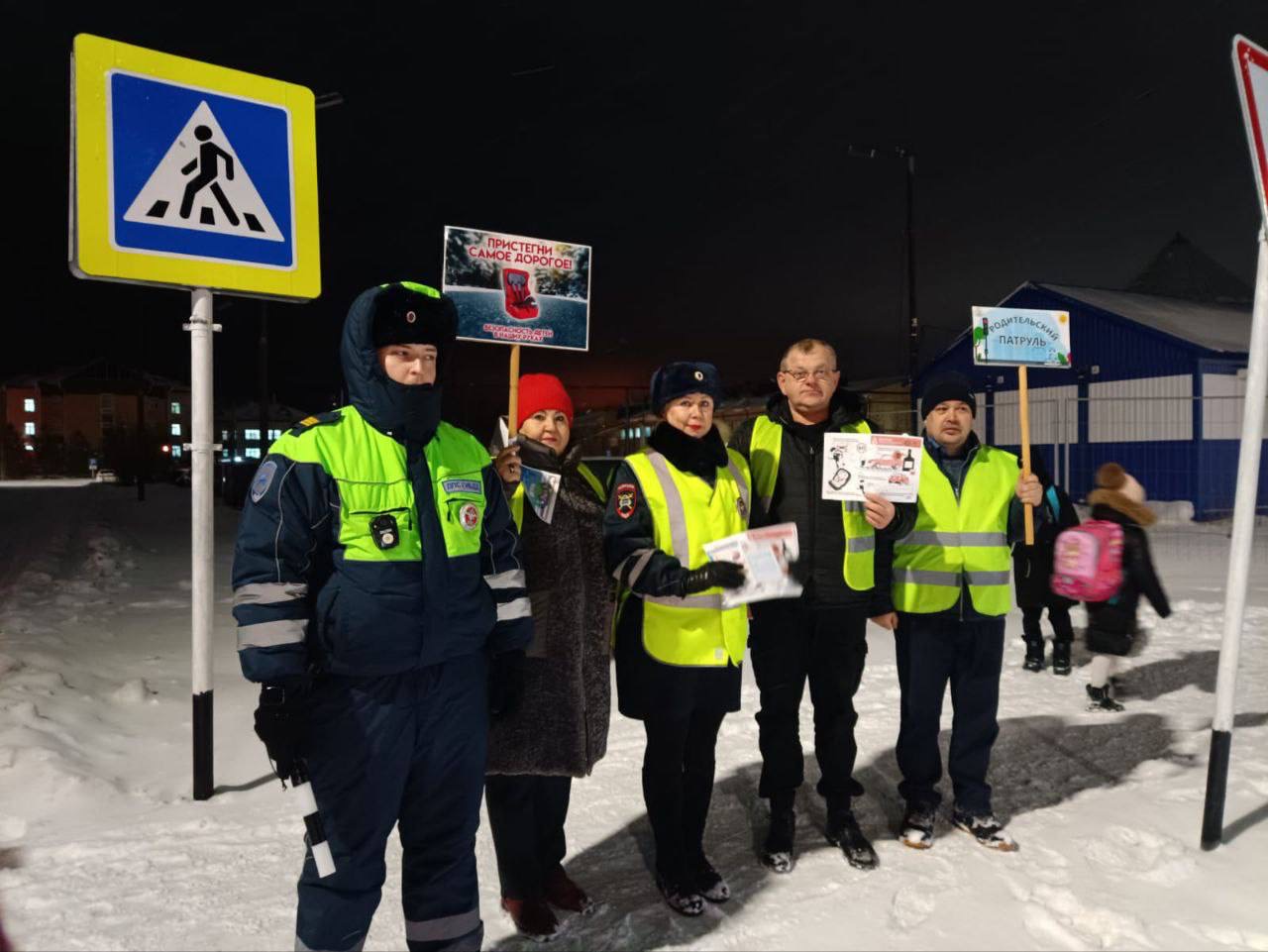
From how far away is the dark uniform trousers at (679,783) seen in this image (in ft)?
10.6

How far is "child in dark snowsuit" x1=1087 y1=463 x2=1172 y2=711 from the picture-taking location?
4746 millimetres

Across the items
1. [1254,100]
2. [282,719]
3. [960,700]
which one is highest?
[1254,100]

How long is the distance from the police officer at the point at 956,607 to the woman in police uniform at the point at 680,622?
980 millimetres

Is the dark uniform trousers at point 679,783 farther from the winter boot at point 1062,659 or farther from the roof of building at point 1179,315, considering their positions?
the roof of building at point 1179,315

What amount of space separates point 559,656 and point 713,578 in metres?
0.64

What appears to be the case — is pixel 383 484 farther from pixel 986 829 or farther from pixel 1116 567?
pixel 1116 567

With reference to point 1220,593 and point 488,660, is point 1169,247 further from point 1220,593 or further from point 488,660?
point 488,660

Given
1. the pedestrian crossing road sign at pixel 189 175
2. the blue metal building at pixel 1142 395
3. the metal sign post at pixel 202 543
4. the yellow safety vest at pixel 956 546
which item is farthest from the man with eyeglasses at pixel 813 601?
the blue metal building at pixel 1142 395

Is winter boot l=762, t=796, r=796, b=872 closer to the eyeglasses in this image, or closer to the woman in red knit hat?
the woman in red knit hat

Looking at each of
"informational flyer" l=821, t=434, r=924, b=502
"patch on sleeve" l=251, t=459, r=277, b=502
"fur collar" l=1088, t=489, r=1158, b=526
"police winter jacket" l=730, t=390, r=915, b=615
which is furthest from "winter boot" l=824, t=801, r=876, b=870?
"patch on sleeve" l=251, t=459, r=277, b=502

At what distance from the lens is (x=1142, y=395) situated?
19.9m

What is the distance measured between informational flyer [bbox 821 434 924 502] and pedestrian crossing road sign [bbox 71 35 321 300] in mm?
2727

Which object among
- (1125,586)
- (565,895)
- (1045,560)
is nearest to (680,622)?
(565,895)

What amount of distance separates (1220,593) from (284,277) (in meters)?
9.76
